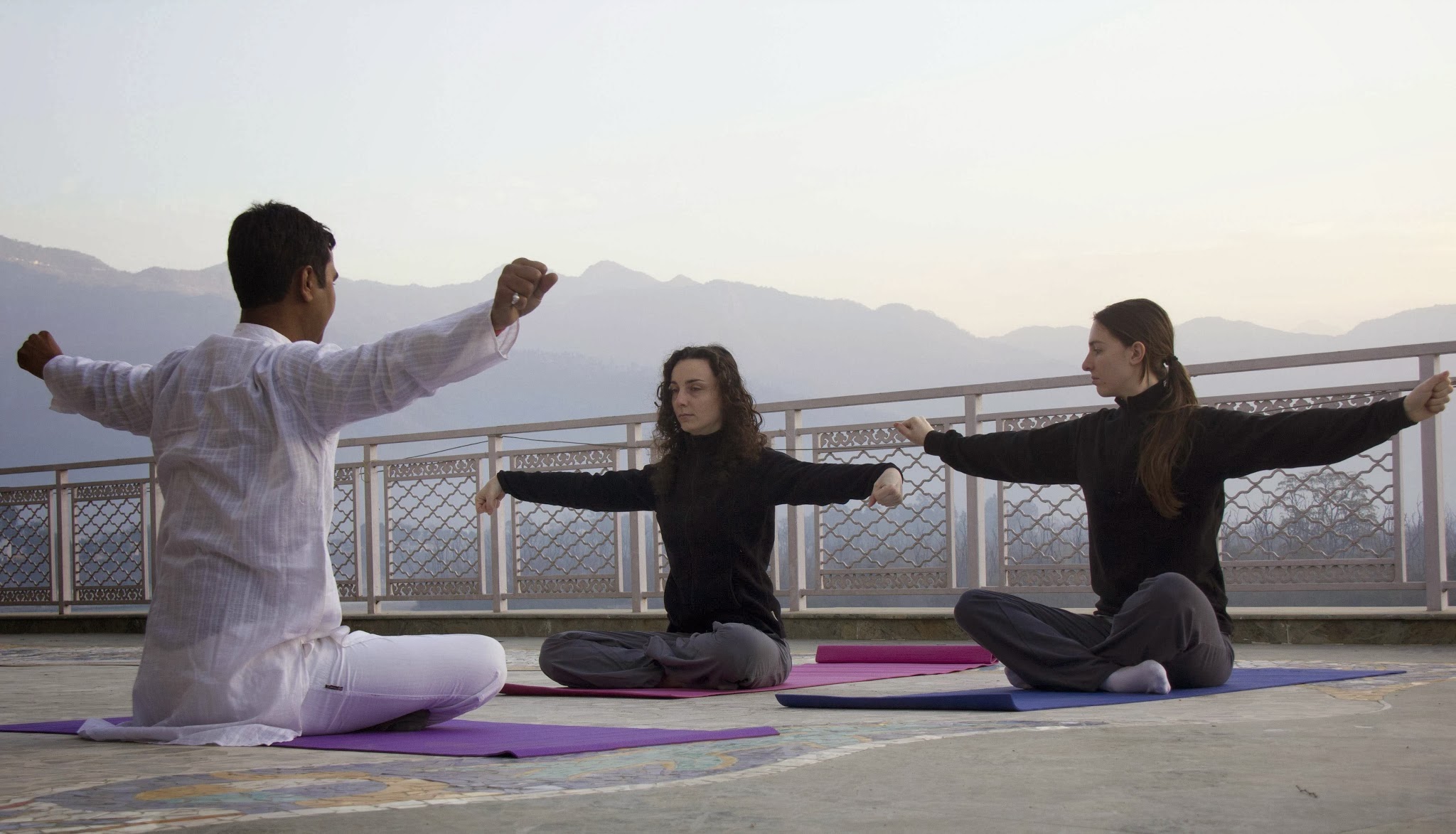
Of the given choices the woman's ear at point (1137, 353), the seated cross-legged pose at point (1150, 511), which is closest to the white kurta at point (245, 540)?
the seated cross-legged pose at point (1150, 511)

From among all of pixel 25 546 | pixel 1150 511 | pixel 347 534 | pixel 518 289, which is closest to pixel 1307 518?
pixel 1150 511

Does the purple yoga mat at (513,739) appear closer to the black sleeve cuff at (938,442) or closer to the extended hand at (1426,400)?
the black sleeve cuff at (938,442)

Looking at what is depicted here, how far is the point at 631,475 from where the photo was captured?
469cm

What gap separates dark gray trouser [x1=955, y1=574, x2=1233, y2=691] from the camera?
11.6ft

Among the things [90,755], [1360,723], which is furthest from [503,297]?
[1360,723]

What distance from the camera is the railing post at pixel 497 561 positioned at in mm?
8820

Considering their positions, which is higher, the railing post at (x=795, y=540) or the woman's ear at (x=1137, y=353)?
the woman's ear at (x=1137, y=353)

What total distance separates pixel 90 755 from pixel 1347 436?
9.65 feet

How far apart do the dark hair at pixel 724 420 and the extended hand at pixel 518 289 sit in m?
2.09

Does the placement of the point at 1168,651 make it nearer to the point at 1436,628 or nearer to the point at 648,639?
the point at 648,639

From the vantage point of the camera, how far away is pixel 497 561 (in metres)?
8.87

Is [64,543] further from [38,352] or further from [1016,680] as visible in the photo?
[1016,680]

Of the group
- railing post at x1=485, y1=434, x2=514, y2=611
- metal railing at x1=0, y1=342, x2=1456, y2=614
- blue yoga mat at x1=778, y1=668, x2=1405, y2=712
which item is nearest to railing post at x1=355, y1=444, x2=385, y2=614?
metal railing at x1=0, y1=342, x2=1456, y2=614

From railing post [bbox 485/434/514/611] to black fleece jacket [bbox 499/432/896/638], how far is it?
438cm
